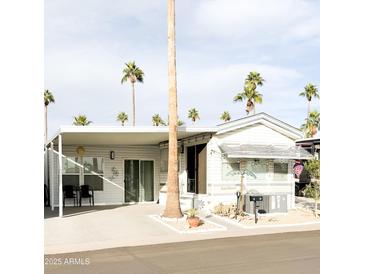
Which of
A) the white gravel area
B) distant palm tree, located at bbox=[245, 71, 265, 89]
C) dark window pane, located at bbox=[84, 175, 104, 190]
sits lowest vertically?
the white gravel area

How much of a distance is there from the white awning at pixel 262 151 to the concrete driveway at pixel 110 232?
265 centimetres

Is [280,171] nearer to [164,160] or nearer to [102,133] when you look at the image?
[164,160]

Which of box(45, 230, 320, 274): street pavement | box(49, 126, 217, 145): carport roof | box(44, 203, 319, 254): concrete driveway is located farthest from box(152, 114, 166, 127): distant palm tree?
box(45, 230, 320, 274): street pavement

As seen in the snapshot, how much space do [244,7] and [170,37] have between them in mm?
10371

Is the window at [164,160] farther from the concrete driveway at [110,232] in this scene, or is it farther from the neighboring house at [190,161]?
the concrete driveway at [110,232]

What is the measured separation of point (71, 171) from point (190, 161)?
5664mm

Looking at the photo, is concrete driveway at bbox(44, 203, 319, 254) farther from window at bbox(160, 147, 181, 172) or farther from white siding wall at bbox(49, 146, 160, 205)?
window at bbox(160, 147, 181, 172)

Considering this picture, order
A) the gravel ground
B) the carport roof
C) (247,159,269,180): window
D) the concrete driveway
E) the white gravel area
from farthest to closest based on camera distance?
(247,159,269,180): window → the carport roof → the gravel ground → the white gravel area → the concrete driveway

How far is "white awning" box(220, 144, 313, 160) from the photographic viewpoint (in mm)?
14359

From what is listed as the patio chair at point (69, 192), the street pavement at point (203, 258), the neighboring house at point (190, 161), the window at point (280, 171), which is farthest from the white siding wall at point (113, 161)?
the street pavement at point (203, 258)

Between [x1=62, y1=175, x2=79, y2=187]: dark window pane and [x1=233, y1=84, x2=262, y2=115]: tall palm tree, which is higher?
[x1=233, y1=84, x2=262, y2=115]: tall palm tree

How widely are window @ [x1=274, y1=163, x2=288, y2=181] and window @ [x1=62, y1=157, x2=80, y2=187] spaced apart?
8923mm
